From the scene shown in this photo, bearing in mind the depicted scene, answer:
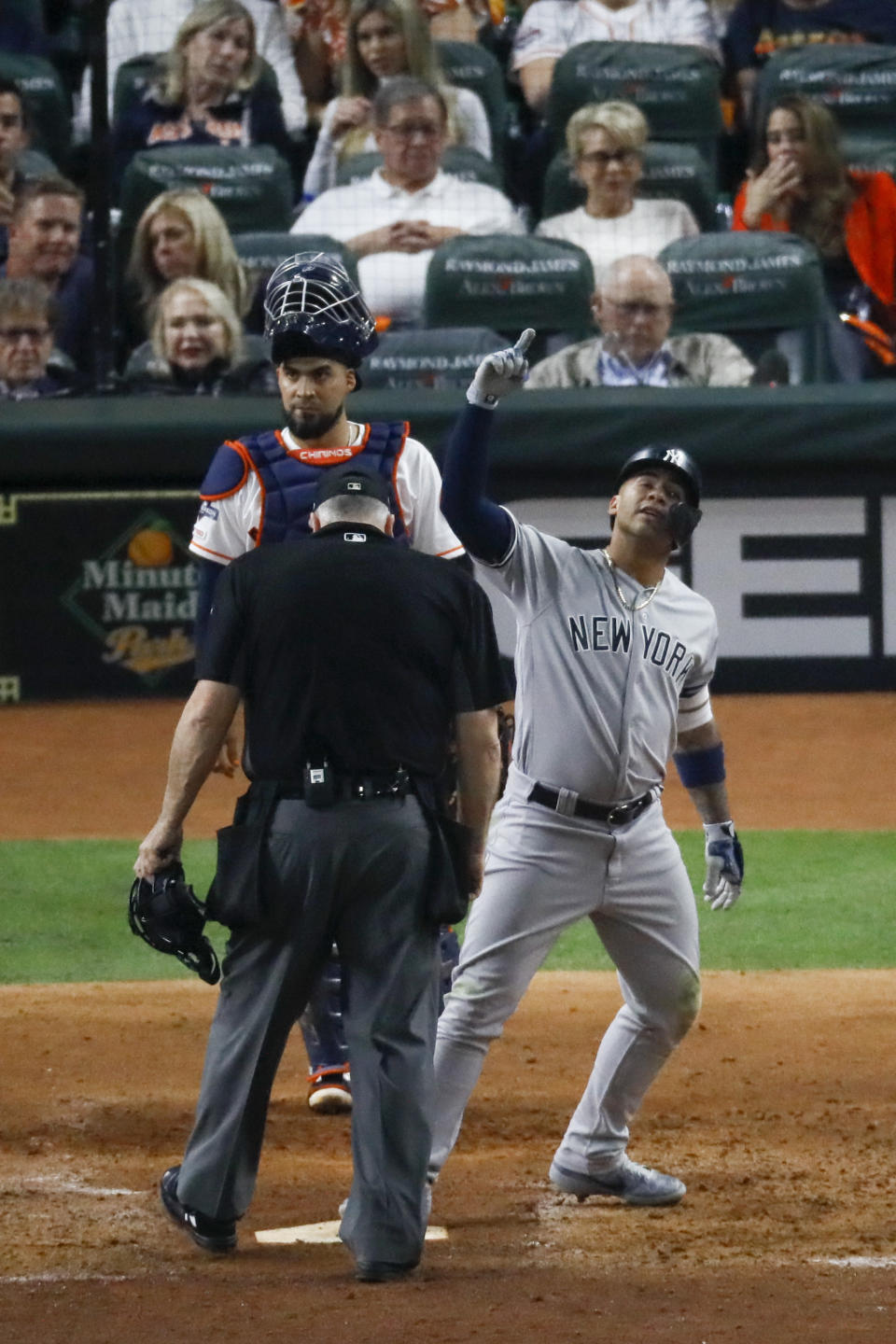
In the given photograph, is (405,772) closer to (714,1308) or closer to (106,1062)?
(714,1308)

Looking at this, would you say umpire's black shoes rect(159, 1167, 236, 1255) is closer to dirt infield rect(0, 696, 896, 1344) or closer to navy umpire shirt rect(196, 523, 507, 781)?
dirt infield rect(0, 696, 896, 1344)

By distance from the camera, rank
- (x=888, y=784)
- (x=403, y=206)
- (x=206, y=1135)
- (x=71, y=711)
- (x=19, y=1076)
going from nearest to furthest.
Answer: (x=206, y=1135)
(x=19, y=1076)
(x=888, y=784)
(x=71, y=711)
(x=403, y=206)

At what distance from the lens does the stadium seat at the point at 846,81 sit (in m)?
11.8

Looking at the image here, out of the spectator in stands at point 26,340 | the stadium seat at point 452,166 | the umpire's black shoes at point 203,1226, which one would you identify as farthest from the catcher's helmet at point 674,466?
the stadium seat at point 452,166

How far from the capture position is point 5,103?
11.1m

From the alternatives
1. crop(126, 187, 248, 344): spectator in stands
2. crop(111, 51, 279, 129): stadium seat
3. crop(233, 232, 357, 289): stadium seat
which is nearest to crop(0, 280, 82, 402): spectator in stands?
crop(126, 187, 248, 344): spectator in stands

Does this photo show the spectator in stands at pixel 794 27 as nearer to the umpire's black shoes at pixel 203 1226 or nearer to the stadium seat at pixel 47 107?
the stadium seat at pixel 47 107

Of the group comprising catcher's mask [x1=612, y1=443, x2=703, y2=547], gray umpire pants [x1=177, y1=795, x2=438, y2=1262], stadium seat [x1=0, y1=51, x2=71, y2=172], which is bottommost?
gray umpire pants [x1=177, y1=795, x2=438, y2=1262]

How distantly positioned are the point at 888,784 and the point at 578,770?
206 inches

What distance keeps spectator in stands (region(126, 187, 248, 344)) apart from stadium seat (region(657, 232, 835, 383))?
90.7 inches

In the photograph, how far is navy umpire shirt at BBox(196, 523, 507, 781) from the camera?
3.89 meters

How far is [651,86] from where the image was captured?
1188 cm

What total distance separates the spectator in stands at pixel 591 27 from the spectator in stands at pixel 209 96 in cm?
160

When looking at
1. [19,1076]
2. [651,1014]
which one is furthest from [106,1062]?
[651,1014]
